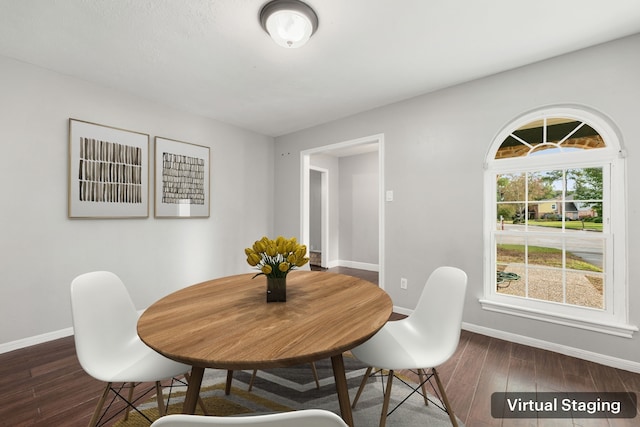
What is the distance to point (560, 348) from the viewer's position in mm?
2297

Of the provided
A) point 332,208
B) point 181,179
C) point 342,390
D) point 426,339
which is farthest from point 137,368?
point 332,208

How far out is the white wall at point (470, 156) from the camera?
2.07m

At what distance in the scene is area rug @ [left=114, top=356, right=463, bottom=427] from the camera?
1.58m

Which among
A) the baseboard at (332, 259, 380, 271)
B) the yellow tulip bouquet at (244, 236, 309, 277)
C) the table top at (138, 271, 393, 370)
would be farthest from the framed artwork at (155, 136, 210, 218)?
the baseboard at (332, 259, 380, 271)

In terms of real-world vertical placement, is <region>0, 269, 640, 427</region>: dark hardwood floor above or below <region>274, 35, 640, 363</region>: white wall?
below

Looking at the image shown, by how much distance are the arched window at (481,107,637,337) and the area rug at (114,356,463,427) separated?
4.79ft

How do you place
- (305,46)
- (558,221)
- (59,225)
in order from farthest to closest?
(59,225) → (558,221) → (305,46)

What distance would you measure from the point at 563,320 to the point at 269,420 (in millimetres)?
2798

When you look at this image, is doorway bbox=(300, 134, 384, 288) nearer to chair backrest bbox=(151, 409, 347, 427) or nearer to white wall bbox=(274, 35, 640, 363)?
white wall bbox=(274, 35, 640, 363)

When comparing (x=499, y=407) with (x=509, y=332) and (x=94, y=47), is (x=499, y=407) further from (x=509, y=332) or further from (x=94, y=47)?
(x=94, y=47)

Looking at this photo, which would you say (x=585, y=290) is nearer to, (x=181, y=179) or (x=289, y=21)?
(x=289, y=21)

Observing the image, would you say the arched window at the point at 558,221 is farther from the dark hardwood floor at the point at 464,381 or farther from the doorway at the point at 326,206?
the doorway at the point at 326,206

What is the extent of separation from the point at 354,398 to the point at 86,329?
4.86 ft

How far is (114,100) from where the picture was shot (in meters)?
2.92
